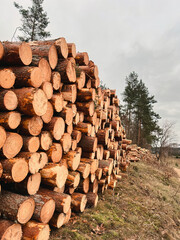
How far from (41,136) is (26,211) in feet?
3.51

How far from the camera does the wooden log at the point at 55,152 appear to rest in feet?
9.74

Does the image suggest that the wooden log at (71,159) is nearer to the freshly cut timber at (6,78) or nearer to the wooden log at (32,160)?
the wooden log at (32,160)

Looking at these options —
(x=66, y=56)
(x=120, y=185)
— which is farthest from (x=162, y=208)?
(x=66, y=56)

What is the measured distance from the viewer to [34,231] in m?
2.31

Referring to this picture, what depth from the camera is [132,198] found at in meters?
5.39

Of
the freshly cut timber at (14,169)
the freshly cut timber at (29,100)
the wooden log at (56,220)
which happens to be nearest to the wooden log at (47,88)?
the freshly cut timber at (29,100)

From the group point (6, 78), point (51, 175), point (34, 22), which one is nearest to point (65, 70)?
point (6, 78)

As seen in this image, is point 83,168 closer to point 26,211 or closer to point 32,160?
point 32,160

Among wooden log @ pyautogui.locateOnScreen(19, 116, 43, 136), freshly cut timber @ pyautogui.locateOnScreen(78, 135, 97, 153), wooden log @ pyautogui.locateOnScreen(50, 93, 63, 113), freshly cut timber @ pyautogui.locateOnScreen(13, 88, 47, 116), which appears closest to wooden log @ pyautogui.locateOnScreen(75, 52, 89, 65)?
wooden log @ pyautogui.locateOnScreen(50, 93, 63, 113)

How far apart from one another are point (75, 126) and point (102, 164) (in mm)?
1580

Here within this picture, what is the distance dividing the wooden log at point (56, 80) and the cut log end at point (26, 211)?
190 cm

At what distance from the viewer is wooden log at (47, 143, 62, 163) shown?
2.97 m

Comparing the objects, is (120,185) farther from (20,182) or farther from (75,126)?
(20,182)

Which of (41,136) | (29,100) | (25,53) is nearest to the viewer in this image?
(29,100)
